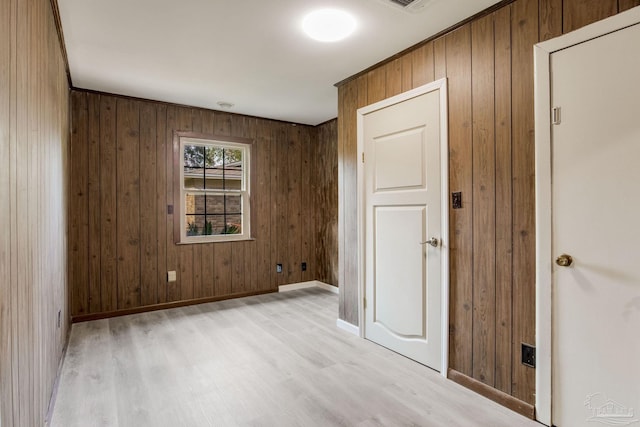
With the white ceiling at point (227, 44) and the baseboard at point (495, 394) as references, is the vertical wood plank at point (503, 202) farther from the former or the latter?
the white ceiling at point (227, 44)

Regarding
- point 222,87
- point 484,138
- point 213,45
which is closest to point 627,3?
point 484,138

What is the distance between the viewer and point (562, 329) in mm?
1817

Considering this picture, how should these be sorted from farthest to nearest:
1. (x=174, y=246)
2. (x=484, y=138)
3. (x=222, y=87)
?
(x=174, y=246) → (x=222, y=87) → (x=484, y=138)

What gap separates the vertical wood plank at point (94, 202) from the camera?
3686 millimetres

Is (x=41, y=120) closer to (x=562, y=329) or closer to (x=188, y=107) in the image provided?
(x=188, y=107)

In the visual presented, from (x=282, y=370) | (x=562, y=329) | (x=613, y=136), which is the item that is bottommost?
(x=282, y=370)

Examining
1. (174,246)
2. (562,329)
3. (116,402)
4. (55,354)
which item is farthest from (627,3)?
(174,246)

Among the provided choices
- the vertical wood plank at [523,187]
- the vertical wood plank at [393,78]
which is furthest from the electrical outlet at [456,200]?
the vertical wood plank at [393,78]

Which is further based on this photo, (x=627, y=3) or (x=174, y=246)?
(x=174, y=246)

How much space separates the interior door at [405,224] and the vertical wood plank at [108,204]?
280 cm

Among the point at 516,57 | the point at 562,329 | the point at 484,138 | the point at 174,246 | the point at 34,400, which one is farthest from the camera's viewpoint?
the point at 174,246

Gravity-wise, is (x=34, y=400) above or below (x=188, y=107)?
below

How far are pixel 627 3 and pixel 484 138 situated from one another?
0.87m

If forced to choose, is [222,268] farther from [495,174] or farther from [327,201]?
[495,174]
